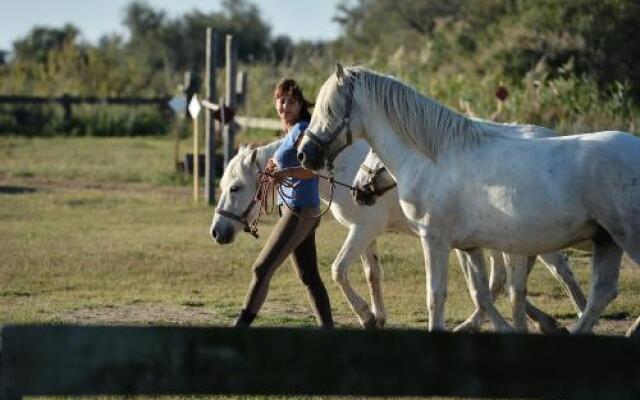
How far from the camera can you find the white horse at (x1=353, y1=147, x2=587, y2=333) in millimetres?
8875

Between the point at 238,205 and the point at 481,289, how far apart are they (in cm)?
233

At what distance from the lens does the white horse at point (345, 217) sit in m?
9.98

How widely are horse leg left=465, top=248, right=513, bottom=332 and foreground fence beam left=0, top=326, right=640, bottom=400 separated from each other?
11.1 feet

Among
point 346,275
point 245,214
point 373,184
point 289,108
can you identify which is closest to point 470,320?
point 346,275

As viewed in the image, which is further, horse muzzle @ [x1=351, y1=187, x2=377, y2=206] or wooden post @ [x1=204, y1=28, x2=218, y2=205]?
wooden post @ [x1=204, y1=28, x2=218, y2=205]

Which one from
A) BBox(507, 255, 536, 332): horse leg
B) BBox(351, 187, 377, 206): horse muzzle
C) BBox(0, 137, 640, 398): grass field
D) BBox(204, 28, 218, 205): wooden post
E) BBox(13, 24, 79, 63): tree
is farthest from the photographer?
BBox(13, 24, 79, 63): tree

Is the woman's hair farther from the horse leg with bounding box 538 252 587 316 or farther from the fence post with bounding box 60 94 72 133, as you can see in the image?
the fence post with bounding box 60 94 72 133

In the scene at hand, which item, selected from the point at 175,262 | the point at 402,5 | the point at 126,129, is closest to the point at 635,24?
the point at 126,129

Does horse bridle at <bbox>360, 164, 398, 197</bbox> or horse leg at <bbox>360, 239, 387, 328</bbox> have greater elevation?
horse bridle at <bbox>360, 164, 398, 197</bbox>

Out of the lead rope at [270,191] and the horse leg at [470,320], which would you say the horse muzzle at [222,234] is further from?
the horse leg at [470,320]

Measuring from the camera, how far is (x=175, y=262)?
14.2m

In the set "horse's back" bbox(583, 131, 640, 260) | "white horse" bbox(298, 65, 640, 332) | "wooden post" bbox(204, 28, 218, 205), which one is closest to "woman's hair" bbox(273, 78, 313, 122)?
"white horse" bbox(298, 65, 640, 332)

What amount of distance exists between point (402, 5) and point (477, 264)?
5334 centimetres

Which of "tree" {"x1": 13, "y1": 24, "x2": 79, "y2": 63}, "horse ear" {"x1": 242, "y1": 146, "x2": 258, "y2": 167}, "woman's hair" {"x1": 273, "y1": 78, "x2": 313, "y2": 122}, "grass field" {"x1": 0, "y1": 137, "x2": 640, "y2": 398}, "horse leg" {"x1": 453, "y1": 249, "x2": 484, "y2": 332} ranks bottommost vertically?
"tree" {"x1": 13, "y1": 24, "x2": 79, "y2": 63}
